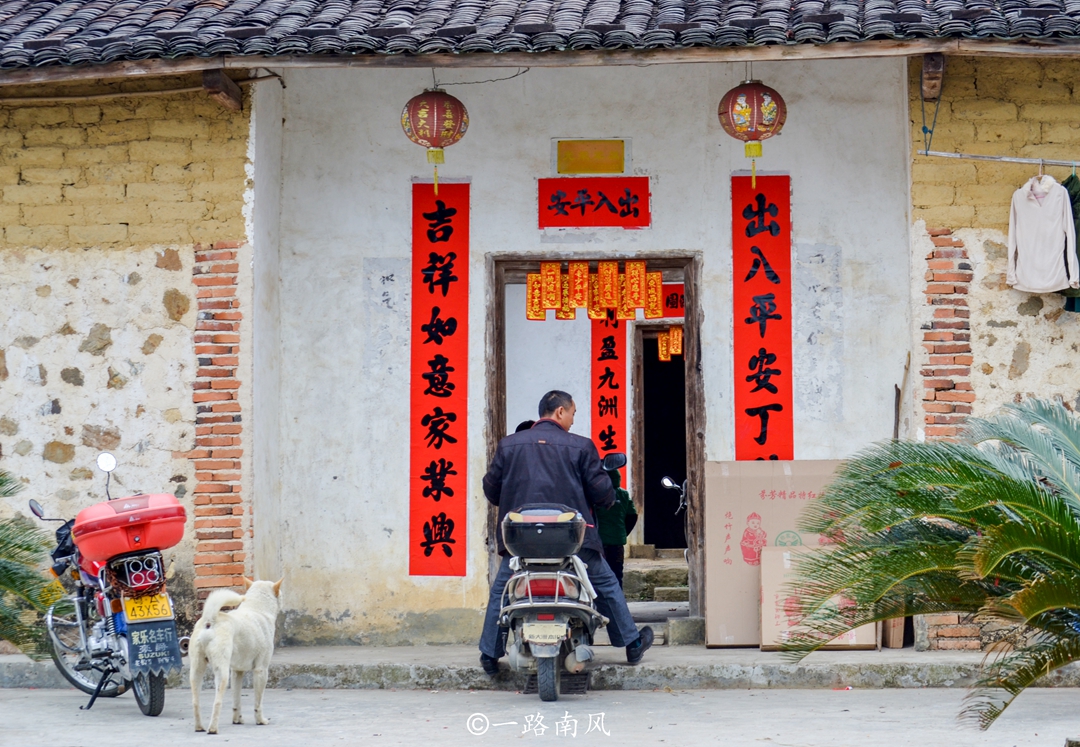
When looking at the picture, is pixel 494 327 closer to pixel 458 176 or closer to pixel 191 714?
pixel 458 176

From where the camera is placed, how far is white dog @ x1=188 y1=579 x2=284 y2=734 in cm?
589

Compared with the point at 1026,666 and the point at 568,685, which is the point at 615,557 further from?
the point at 1026,666

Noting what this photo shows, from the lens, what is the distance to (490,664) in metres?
7.29

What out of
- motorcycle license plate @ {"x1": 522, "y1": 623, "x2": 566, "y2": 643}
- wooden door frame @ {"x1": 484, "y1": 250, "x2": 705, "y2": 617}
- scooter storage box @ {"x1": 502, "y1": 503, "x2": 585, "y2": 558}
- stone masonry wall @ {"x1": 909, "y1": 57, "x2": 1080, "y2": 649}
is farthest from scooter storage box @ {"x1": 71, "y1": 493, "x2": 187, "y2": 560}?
stone masonry wall @ {"x1": 909, "y1": 57, "x2": 1080, "y2": 649}

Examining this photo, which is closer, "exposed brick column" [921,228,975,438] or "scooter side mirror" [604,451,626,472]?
"scooter side mirror" [604,451,626,472]

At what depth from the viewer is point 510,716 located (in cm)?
638

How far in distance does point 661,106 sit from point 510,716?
427 centimetres

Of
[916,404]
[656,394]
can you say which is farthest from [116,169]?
[656,394]

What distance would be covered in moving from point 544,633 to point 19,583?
8.20 ft

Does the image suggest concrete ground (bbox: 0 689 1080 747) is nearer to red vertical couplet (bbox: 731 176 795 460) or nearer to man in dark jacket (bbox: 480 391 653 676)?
man in dark jacket (bbox: 480 391 653 676)

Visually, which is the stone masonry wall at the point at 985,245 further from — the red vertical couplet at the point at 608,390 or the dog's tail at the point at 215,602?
the red vertical couplet at the point at 608,390

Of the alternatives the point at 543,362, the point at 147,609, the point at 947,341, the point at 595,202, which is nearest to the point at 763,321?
the point at 947,341

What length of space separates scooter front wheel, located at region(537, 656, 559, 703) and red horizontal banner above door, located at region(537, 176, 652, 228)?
3.18 meters

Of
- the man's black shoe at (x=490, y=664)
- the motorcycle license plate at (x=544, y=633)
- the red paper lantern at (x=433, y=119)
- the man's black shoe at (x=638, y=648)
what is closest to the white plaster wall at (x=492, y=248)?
the red paper lantern at (x=433, y=119)
